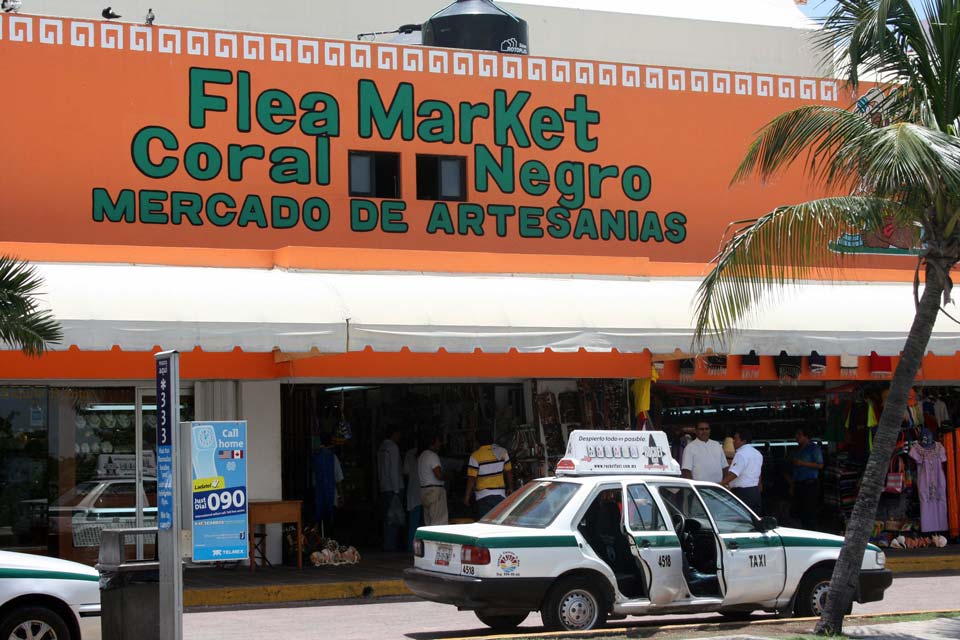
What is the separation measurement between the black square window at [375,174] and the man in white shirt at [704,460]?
5554mm

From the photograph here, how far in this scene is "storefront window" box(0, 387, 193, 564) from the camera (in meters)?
17.0

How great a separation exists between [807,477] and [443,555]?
9357 millimetres

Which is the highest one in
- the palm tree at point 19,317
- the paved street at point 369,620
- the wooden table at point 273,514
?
the palm tree at point 19,317

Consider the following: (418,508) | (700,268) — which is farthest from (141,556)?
(700,268)

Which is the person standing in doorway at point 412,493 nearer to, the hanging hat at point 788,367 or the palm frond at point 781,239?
the hanging hat at point 788,367

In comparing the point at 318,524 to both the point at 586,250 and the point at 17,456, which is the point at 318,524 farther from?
the point at 586,250

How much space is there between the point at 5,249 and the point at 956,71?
36.2ft

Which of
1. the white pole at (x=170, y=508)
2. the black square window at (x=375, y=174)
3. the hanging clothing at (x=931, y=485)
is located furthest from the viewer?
the hanging clothing at (x=931, y=485)

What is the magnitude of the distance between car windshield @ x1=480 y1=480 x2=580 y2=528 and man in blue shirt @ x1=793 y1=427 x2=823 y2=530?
26.3 feet

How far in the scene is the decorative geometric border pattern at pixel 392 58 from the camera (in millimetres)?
17547

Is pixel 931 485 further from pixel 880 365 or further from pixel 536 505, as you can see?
pixel 536 505

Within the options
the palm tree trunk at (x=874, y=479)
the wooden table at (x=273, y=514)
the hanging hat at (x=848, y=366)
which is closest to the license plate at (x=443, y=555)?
the palm tree trunk at (x=874, y=479)

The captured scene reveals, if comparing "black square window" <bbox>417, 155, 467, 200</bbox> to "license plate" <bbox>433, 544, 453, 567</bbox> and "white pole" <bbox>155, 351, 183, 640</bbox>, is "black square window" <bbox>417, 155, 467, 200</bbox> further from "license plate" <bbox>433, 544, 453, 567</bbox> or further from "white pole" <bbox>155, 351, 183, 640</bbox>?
"white pole" <bbox>155, 351, 183, 640</bbox>

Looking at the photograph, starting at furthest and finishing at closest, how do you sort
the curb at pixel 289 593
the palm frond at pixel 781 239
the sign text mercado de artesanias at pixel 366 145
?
the sign text mercado de artesanias at pixel 366 145
the curb at pixel 289 593
the palm frond at pixel 781 239
